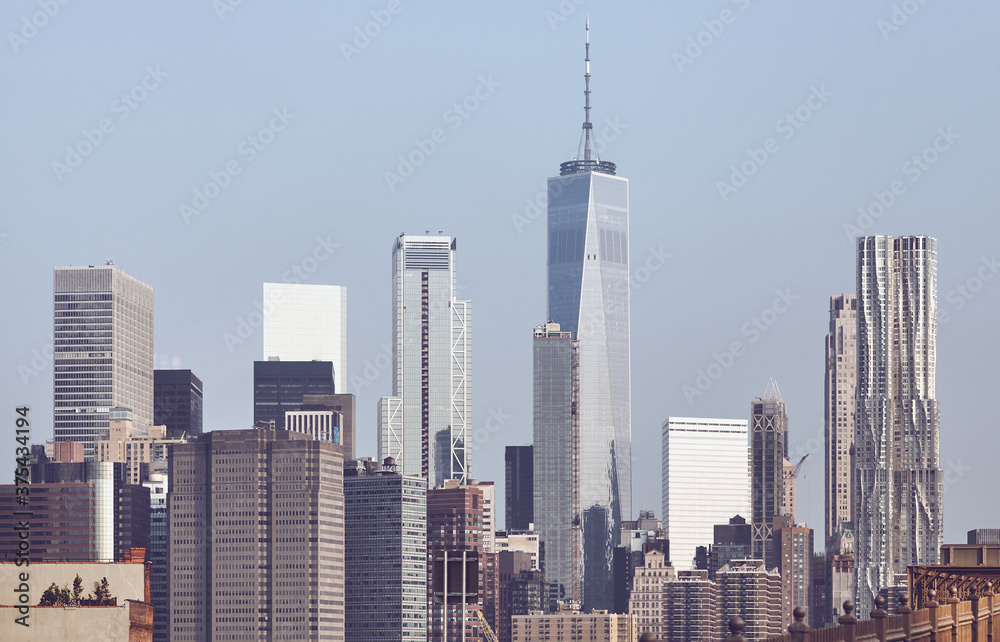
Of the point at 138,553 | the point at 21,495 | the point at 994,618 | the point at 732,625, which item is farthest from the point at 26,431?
the point at 138,553

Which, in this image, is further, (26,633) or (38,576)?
(38,576)

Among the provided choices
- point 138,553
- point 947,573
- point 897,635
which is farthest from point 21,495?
point 138,553

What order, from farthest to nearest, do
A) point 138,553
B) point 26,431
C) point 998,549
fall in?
point 138,553 < point 998,549 < point 26,431

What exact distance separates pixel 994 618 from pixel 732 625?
25600 millimetres

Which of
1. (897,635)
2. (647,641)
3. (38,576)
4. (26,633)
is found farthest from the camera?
(38,576)

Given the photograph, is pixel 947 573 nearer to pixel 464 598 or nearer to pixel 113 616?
pixel 464 598

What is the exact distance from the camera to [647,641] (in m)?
35.7

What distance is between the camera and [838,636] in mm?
45219

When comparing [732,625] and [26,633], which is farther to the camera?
[26,633]

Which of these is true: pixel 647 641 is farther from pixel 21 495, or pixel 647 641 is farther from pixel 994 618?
pixel 21 495

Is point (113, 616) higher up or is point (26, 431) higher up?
point (26, 431)

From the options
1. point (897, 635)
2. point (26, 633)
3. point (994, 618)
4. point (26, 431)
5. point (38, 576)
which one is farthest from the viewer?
point (38, 576)

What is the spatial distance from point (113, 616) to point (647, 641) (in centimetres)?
7039

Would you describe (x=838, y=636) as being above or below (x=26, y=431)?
below
